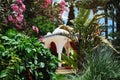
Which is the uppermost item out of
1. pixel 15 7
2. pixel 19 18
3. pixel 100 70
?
pixel 15 7

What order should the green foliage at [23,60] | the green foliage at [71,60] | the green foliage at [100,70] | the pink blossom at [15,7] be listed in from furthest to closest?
the green foliage at [71,60] → the pink blossom at [15,7] → the green foliage at [100,70] → the green foliage at [23,60]

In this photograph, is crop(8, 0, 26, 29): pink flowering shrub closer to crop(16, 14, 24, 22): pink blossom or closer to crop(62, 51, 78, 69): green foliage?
crop(16, 14, 24, 22): pink blossom

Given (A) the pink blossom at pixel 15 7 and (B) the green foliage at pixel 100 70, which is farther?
(A) the pink blossom at pixel 15 7

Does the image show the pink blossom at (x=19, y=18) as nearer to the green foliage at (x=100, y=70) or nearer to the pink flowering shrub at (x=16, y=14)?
the pink flowering shrub at (x=16, y=14)

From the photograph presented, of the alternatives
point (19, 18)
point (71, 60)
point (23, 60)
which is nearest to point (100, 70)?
point (23, 60)

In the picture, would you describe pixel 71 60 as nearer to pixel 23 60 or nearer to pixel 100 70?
pixel 100 70

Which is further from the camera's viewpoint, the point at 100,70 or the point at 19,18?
the point at 19,18

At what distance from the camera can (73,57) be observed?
11.6m

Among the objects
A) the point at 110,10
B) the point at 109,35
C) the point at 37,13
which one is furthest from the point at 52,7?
the point at 110,10

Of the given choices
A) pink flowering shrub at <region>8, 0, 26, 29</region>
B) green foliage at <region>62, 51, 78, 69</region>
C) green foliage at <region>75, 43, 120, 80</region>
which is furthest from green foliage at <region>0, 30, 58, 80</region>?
green foliage at <region>62, 51, 78, 69</region>

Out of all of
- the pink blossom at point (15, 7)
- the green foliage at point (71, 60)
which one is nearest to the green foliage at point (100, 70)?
the pink blossom at point (15, 7)

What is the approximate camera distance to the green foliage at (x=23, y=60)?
4.48 m

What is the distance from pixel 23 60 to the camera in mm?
4594

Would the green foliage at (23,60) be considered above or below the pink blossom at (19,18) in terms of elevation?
below
